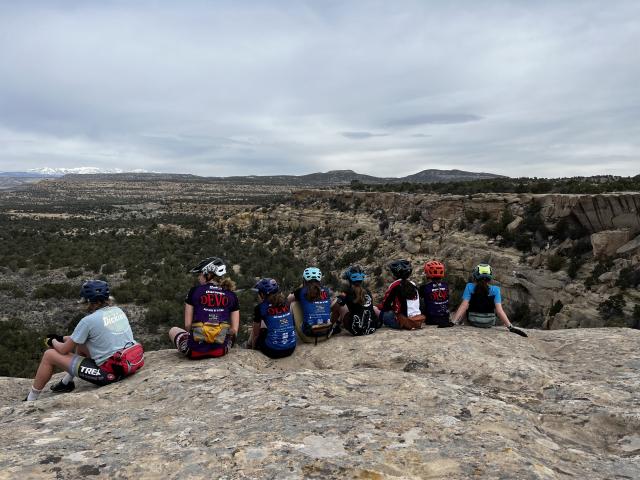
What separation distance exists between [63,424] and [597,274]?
14.1m

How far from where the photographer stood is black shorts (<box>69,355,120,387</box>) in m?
4.93

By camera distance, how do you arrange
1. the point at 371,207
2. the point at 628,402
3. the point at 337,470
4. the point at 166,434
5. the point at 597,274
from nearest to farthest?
the point at 337,470, the point at 166,434, the point at 628,402, the point at 597,274, the point at 371,207

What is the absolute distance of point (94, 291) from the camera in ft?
16.3

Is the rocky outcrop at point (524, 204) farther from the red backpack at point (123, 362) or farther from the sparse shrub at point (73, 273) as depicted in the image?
the sparse shrub at point (73, 273)

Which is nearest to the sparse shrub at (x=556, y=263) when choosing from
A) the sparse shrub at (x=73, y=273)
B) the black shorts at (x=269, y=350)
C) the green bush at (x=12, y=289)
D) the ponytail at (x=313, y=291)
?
the ponytail at (x=313, y=291)

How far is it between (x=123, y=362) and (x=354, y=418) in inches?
118

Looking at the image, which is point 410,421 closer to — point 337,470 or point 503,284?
point 337,470

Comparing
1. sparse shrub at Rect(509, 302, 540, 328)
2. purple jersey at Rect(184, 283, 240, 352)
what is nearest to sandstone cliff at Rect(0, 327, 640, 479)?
purple jersey at Rect(184, 283, 240, 352)

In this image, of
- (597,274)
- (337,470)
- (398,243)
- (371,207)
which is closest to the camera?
(337,470)

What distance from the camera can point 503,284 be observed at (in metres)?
15.7

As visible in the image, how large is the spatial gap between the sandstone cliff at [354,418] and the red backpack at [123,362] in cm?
19

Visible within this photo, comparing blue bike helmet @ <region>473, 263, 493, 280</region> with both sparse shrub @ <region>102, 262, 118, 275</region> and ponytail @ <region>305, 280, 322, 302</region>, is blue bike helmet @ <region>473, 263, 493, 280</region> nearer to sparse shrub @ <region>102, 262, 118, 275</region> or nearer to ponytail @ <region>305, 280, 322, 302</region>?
ponytail @ <region>305, 280, 322, 302</region>

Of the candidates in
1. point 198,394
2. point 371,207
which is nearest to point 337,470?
A: point 198,394

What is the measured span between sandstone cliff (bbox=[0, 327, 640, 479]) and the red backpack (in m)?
0.19
